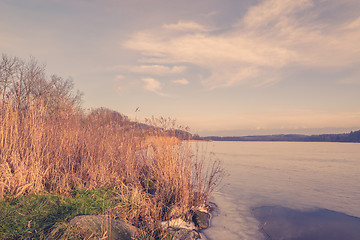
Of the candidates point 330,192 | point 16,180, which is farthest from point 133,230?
point 330,192

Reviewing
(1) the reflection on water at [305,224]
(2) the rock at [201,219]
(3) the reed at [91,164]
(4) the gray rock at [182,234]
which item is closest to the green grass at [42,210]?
(3) the reed at [91,164]

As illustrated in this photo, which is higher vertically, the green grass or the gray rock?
the green grass

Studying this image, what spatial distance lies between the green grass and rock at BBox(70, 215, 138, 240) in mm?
319

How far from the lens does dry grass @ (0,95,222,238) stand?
16.2ft

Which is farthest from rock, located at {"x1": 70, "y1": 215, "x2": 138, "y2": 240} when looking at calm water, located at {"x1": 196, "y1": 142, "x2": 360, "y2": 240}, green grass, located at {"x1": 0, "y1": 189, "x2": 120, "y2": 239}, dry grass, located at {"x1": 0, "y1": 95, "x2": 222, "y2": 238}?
calm water, located at {"x1": 196, "y1": 142, "x2": 360, "y2": 240}

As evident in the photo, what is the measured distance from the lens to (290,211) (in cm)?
661

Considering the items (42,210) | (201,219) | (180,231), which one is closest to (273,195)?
(201,219)

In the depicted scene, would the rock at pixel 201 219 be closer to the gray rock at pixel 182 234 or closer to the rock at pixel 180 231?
the rock at pixel 180 231

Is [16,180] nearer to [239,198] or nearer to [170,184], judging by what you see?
[170,184]

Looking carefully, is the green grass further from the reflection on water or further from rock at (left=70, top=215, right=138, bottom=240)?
the reflection on water

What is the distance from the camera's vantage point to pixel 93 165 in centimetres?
665

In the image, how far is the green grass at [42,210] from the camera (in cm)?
353

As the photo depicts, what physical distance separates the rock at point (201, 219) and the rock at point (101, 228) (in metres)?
1.76

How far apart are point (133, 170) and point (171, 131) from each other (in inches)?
74.4
